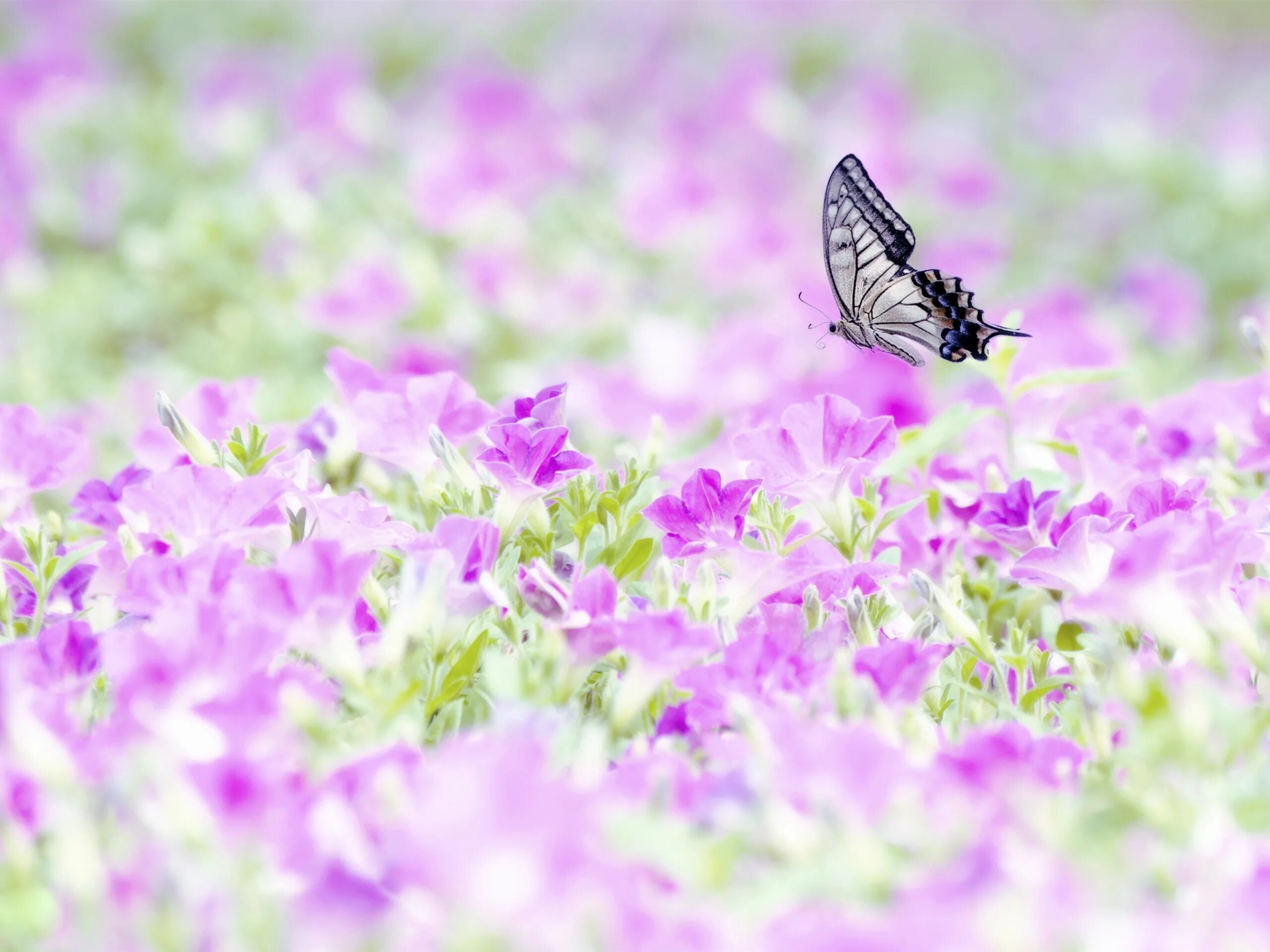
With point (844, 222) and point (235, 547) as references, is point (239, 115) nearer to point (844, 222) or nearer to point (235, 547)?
point (844, 222)

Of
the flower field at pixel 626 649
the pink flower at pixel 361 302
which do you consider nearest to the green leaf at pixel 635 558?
the flower field at pixel 626 649

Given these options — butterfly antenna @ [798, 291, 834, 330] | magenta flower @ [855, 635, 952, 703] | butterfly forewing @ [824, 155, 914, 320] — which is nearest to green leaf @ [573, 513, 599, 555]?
magenta flower @ [855, 635, 952, 703]

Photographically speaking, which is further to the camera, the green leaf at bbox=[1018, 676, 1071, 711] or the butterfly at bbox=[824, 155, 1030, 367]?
the butterfly at bbox=[824, 155, 1030, 367]

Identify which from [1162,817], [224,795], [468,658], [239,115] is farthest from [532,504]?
[239,115]

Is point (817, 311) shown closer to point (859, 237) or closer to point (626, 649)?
point (859, 237)

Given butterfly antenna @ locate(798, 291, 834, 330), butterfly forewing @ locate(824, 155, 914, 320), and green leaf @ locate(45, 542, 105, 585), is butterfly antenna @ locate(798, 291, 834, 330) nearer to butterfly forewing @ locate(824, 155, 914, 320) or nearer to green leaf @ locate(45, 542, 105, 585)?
butterfly forewing @ locate(824, 155, 914, 320)

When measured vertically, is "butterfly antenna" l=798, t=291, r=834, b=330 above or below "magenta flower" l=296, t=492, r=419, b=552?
above

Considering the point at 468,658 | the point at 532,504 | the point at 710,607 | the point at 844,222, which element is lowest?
the point at 468,658
